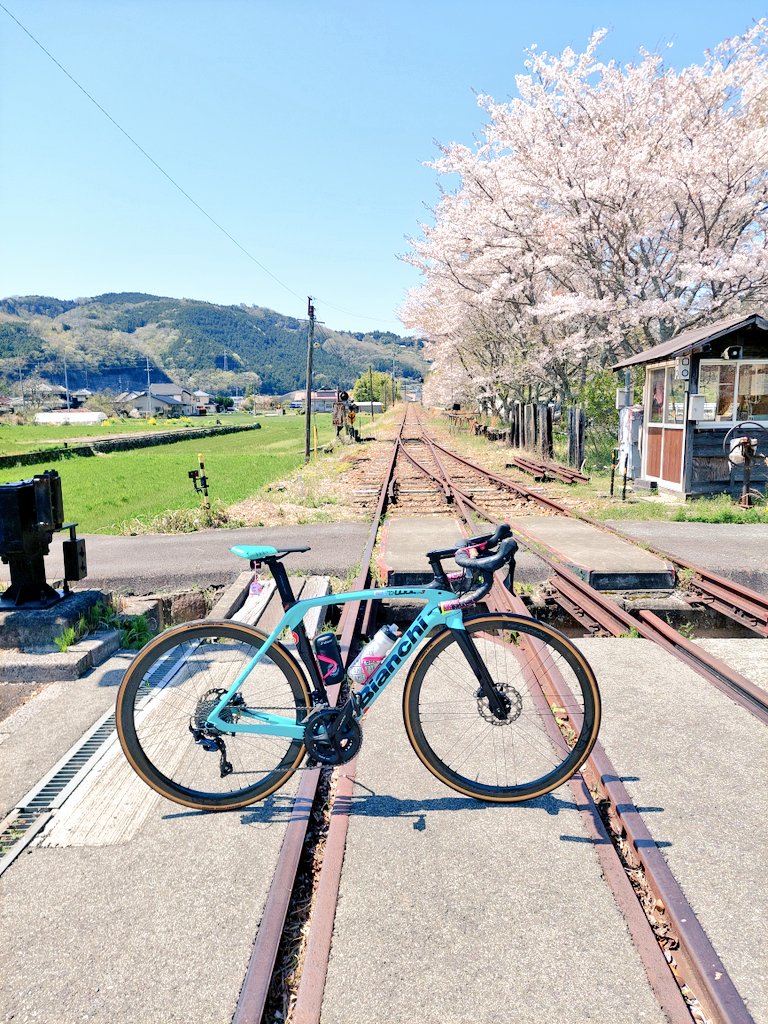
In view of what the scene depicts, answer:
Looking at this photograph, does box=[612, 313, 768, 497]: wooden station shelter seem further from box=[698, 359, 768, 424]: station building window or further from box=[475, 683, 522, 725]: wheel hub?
box=[475, 683, 522, 725]: wheel hub

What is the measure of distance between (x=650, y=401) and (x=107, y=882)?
1479 cm

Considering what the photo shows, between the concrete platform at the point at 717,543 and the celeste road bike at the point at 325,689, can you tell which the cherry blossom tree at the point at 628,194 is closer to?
the concrete platform at the point at 717,543

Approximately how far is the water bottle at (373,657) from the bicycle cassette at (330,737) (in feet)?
0.59

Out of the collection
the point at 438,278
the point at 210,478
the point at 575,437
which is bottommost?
the point at 210,478

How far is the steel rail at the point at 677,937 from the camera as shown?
2.11m

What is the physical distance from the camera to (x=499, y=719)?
3.34 m

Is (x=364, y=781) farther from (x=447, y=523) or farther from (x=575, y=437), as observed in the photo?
(x=575, y=437)

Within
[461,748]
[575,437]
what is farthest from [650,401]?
[461,748]

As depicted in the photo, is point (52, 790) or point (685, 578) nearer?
point (52, 790)

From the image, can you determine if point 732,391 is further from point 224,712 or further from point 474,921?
point 474,921

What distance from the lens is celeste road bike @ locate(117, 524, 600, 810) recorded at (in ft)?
10.6

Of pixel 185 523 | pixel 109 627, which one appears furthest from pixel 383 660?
pixel 185 523

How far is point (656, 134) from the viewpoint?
17609 mm

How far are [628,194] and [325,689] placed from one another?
1795 centimetres
